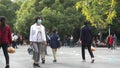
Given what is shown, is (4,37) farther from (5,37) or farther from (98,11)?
(98,11)

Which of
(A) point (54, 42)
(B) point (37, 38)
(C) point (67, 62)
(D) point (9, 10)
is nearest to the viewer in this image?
(B) point (37, 38)

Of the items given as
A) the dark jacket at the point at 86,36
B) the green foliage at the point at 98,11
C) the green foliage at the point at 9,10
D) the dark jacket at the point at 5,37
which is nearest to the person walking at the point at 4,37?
the dark jacket at the point at 5,37

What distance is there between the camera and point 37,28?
1784 cm

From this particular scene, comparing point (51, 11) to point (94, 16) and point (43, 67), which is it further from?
point (43, 67)

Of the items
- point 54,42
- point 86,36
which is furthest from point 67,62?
point 86,36

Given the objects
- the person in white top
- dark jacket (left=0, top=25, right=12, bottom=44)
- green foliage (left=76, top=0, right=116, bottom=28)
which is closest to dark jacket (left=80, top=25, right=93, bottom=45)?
the person in white top

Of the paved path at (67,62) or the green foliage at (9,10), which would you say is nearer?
the paved path at (67,62)

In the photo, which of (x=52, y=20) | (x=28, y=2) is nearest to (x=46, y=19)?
(x=52, y=20)

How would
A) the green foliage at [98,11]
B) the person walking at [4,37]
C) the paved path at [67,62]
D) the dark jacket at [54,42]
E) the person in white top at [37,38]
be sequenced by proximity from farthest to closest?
the green foliage at [98,11] → the dark jacket at [54,42] → the paved path at [67,62] → the person in white top at [37,38] → the person walking at [4,37]

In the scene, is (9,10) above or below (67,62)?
above

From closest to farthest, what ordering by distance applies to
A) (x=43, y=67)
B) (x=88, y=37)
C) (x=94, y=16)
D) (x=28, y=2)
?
(x=43, y=67)
(x=88, y=37)
(x=94, y=16)
(x=28, y=2)

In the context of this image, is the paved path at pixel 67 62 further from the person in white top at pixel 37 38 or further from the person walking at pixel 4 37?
the person walking at pixel 4 37

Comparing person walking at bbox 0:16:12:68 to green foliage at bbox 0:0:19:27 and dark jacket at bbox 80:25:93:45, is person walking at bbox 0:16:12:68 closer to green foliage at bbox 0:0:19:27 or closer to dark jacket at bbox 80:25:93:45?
dark jacket at bbox 80:25:93:45

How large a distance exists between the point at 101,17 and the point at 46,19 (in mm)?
8579
